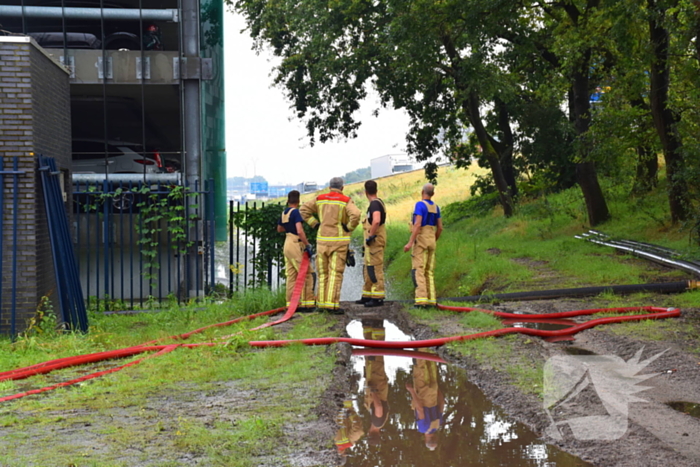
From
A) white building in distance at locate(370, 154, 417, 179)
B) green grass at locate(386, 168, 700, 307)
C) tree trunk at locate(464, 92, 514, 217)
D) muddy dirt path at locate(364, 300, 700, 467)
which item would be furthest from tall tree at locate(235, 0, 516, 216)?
white building in distance at locate(370, 154, 417, 179)

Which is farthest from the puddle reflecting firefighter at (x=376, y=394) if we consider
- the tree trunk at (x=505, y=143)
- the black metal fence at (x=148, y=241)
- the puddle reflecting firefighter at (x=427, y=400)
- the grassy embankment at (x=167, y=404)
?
the tree trunk at (x=505, y=143)

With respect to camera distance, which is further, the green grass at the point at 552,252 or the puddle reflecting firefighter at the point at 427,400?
the green grass at the point at 552,252

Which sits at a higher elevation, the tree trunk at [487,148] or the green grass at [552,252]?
the tree trunk at [487,148]

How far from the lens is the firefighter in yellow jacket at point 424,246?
11414 mm

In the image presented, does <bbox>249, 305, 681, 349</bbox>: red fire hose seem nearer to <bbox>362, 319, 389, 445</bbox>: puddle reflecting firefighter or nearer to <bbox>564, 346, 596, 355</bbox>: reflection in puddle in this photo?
<bbox>362, 319, 389, 445</bbox>: puddle reflecting firefighter

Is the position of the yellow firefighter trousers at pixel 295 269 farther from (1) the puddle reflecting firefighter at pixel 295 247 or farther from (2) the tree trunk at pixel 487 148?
(2) the tree trunk at pixel 487 148

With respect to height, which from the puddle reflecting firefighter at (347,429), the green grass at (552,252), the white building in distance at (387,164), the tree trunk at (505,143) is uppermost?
the white building in distance at (387,164)

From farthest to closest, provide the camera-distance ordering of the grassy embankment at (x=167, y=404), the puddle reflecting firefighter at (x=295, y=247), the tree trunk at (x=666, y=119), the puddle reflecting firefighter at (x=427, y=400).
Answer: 1. the tree trunk at (x=666, y=119)
2. the puddle reflecting firefighter at (x=295, y=247)
3. the puddle reflecting firefighter at (x=427, y=400)
4. the grassy embankment at (x=167, y=404)

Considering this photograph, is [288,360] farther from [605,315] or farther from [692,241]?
[692,241]

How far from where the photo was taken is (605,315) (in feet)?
34.3

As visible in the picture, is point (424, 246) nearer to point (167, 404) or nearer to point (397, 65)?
point (167, 404)

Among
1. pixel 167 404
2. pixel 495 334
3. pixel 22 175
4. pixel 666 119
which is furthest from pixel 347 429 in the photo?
pixel 666 119

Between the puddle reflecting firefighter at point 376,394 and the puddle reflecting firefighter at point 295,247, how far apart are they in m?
2.07

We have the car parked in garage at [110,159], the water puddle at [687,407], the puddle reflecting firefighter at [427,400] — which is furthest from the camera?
the car parked in garage at [110,159]
